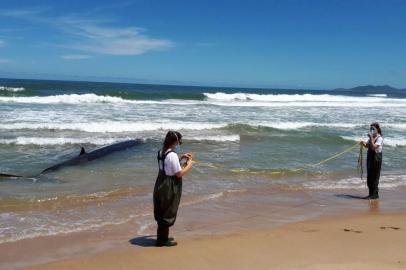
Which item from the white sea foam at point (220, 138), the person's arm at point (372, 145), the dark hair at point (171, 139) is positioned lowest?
the white sea foam at point (220, 138)

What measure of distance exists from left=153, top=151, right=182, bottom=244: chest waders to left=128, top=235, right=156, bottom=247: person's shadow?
20cm

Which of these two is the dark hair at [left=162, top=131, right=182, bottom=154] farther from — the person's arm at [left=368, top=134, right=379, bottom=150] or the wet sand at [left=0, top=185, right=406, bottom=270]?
the person's arm at [left=368, top=134, right=379, bottom=150]

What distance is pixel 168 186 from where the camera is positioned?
6141 mm

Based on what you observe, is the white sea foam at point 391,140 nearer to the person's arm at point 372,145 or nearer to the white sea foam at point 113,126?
the white sea foam at point 113,126

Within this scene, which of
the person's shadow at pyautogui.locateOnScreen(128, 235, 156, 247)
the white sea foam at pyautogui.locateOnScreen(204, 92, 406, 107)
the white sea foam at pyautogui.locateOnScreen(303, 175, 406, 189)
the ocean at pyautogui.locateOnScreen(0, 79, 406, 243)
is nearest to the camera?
the person's shadow at pyautogui.locateOnScreen(128, 235, 156, 247)

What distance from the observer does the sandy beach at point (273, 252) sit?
17.7ft

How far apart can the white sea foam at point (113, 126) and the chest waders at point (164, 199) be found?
1444 cm

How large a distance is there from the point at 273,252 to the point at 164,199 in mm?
1420

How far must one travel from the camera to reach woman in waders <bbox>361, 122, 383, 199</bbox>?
1008 cm

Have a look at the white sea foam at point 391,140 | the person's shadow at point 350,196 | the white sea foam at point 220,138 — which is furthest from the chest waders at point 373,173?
the white sea foam at point 391,140

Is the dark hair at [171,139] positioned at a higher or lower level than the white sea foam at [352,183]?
higher

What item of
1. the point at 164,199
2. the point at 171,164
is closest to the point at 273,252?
the point at 164,199

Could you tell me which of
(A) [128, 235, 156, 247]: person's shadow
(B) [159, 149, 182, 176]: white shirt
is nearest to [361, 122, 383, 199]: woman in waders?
(A) [128, 235, 156, 247]: person's shadow

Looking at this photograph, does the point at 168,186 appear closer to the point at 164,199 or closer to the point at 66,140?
the point at 164,199
